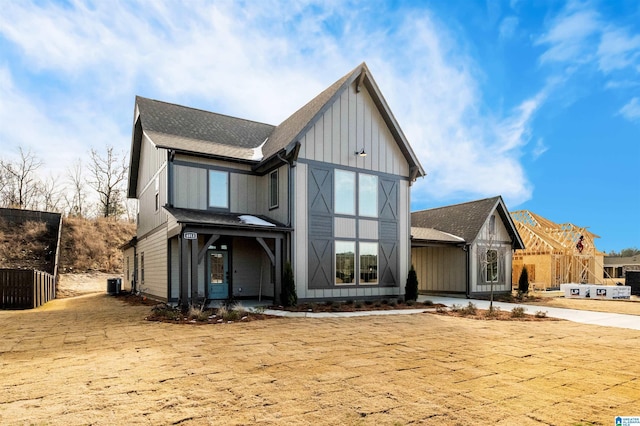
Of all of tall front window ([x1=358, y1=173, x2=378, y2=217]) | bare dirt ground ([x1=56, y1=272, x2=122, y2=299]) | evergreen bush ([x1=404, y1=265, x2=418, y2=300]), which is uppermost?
tall front window ([x1=358, y1=173, x2=378, y2=217])

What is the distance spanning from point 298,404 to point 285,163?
459 inches

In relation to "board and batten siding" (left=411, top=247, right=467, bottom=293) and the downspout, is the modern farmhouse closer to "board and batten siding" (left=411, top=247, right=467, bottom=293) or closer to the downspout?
the downspout

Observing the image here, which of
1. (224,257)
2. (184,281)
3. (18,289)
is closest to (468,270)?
(224,257)

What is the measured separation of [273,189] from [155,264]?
5.96 m

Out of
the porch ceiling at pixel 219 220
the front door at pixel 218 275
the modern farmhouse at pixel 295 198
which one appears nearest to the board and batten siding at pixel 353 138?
the modern farmhouse at pixel 295 198

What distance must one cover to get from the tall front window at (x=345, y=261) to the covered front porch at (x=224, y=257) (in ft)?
7.48

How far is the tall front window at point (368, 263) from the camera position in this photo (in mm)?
16438

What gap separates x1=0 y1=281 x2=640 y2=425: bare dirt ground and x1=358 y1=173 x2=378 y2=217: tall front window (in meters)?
7.62

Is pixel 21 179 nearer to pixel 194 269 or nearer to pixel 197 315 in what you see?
pixel 194 269

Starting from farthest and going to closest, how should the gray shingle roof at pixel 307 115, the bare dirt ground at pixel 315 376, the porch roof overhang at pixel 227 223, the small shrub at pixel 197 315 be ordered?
the gray shingle roof at pixel 307 115 < the porch roof overhang at pixel 227 223 < the small shrub at pixel 197 315 < the bare dirt ground at pixel 315 376

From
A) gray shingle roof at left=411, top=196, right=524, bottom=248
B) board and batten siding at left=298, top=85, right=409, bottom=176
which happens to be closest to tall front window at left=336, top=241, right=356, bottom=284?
board and batten siding at left=298, top=85, right=409, bottom=176

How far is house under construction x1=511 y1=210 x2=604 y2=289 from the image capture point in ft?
94.1

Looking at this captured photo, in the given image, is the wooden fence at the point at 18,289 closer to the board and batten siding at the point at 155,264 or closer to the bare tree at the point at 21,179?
the board and batten siding at the point at 155,264

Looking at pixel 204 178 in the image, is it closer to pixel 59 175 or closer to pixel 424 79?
pixel 424 79
